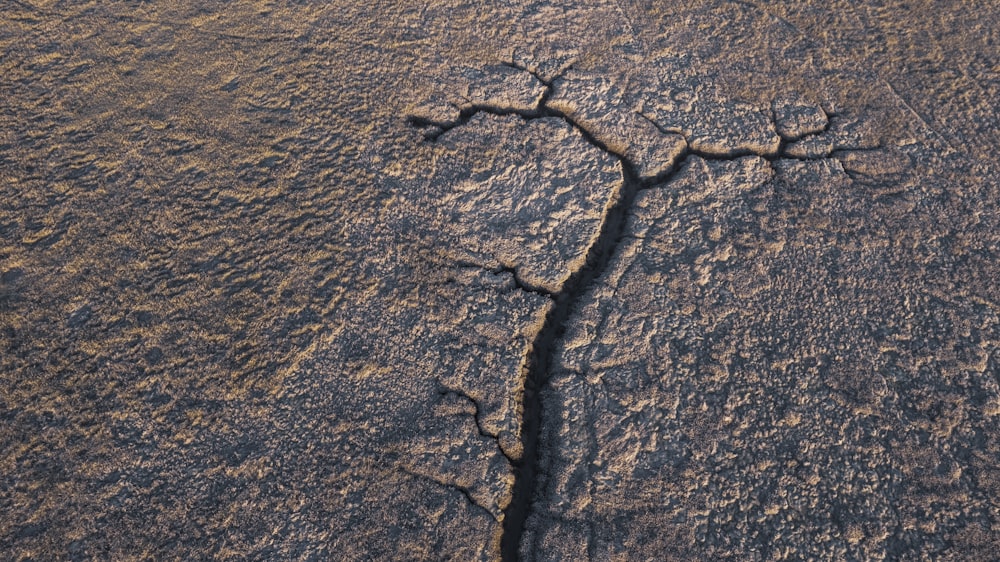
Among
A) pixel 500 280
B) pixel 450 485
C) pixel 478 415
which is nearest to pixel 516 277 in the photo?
pixel 500 280

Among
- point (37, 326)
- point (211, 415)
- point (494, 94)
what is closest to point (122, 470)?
point (211, 415)

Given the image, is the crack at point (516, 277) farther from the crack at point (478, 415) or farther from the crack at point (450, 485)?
the crack at point (450, 485)

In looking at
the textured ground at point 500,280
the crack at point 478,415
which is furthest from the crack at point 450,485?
the crack at point 478,415

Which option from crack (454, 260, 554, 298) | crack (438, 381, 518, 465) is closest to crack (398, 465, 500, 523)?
crack (438, 381, 518, 465)

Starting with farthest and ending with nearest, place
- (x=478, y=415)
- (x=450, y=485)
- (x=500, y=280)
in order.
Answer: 1. (x=500, y=280)
2. (x=478, y=415)
3. (x=450, y=485)

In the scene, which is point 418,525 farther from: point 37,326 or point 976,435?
point 976,435

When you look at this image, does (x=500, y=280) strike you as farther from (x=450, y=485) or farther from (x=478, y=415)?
(x=450, y=485)
